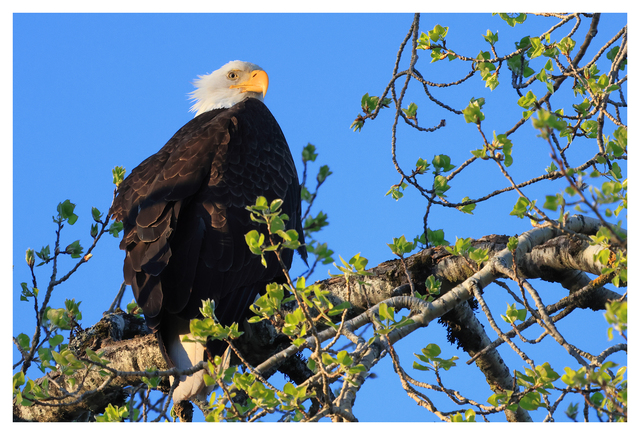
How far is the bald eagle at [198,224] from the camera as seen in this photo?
3.50 metres

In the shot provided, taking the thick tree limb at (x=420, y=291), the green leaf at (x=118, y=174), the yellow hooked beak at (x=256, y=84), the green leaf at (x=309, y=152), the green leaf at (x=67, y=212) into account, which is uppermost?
the yellow hooked beak at (x=256, y=84)

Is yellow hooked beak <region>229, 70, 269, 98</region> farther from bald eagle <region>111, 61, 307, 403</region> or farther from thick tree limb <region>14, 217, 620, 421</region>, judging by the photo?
thick tree limb <region>14, 217, 620, 421</region>

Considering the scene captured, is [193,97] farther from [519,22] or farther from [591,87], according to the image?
[591,87]

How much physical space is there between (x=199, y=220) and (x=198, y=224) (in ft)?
0.10

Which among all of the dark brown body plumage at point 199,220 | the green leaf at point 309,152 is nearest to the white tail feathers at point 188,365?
the dark brown body plumage at point 199,220

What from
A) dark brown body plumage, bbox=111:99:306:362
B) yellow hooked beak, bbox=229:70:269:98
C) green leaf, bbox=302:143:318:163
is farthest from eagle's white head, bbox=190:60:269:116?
green leaf, bbox=302:143:318:163

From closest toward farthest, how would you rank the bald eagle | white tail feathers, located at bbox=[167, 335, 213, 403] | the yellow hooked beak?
white tail feathers, located at bbox=[167, 335, 213, 403] < the bald eagle < the yellow hooked beak

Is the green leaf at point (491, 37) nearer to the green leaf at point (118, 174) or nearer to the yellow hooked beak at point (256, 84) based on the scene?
the green leaf at point (118, 174)

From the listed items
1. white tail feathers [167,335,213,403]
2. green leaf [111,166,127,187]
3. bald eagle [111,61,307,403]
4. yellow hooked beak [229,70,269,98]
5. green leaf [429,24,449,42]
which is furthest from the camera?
yellow hooked beak [229,70,269,98]

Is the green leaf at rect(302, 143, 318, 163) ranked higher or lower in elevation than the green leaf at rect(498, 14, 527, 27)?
higher

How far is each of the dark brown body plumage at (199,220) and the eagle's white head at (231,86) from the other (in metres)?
1.32

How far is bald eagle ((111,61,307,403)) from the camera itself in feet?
11.5

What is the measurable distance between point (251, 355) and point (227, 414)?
1591 mm

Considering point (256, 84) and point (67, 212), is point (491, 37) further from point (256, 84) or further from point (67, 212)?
point (256, 84)
